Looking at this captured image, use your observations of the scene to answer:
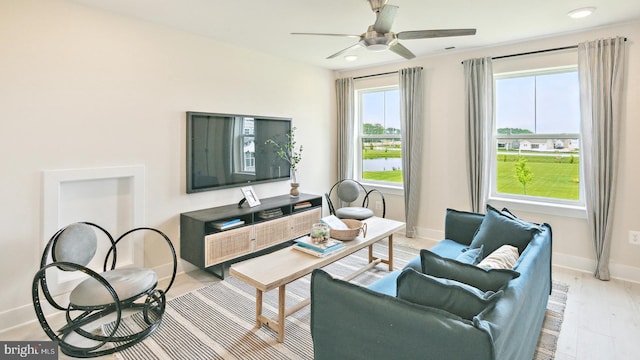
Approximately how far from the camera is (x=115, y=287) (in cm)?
221

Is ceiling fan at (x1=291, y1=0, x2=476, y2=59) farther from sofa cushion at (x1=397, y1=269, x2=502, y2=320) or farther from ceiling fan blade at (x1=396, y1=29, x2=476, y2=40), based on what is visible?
sofa cushion at (x1=397, y1=269, x2=502, y2=320)

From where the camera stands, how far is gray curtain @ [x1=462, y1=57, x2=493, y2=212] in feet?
13.2

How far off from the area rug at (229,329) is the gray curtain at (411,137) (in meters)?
1.82

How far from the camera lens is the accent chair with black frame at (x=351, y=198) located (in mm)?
4324

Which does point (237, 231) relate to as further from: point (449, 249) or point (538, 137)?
point (538, 137)

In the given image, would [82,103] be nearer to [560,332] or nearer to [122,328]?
[122,328]

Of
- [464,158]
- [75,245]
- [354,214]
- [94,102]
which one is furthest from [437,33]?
[75,245]

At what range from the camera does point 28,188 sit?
8.26 feet

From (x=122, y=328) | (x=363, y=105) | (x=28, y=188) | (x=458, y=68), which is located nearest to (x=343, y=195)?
(x=363, y=105)

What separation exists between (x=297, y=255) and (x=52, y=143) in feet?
7.17

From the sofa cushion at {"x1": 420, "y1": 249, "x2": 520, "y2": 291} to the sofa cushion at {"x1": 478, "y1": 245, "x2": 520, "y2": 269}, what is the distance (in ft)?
1.04

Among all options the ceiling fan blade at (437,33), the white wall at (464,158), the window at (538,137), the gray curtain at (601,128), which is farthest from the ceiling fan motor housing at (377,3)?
the gray curtain at (601,128)

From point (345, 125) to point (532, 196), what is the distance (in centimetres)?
286

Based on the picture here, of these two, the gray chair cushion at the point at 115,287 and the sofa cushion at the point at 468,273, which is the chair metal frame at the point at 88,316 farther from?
the sofa cushion at the point at 468,273
